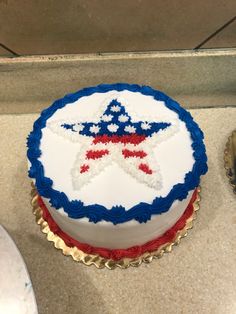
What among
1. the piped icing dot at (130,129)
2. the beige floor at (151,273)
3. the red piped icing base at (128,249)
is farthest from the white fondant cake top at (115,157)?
the beige floor at (151,273)

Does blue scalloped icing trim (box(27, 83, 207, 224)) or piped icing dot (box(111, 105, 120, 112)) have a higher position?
piped icing dot (box(111, 105, 120, 112))

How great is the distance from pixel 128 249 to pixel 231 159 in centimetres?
75

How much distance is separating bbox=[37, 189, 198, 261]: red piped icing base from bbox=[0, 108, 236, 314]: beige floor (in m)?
0.08

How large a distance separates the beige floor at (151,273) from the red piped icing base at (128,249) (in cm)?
8

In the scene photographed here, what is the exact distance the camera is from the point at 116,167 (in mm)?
1517

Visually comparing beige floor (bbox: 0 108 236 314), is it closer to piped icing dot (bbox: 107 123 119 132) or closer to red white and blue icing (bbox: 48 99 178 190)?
red white and blue icing (bbox: 48 99 178 190)

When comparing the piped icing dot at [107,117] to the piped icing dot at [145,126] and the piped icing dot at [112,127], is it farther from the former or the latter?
the piped icing dot at [145,126]

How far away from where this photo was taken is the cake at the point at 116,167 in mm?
1432

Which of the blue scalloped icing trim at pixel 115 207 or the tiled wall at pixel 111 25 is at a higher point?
the tiled wall at pixel 111 25

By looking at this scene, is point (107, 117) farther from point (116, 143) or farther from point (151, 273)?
point (151, 273)

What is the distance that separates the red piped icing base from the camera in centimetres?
165

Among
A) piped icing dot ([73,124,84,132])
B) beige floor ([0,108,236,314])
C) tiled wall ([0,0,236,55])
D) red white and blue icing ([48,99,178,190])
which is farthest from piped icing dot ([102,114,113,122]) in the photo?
beige floor ([0,108,236,314])

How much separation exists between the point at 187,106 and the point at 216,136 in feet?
0.88

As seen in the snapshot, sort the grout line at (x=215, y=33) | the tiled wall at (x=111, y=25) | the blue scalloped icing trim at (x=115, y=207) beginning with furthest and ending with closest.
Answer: the grout line at (x=215, y=33) < the tiled wall at (x=111, y=25) < the blue scalloped icing trim at (x=115, y=207)
